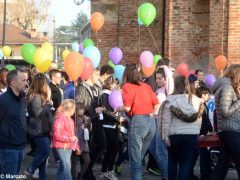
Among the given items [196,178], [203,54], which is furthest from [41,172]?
[203,54]

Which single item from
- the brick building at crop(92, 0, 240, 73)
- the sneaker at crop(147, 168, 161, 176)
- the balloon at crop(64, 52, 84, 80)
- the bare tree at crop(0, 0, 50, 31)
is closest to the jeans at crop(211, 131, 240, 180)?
the sneaker at crop(147, 168, 161, 176)

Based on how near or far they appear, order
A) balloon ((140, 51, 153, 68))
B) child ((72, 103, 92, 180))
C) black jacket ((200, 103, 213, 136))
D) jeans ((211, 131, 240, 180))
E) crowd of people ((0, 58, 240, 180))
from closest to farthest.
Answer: crowd of people ((0, 58, 240, 180)) < jeans ((211, 131, 240, 180)) < child ((72, 103, 92, 180)) < black jacket ((200, 103, 213, 136)) < balloon ((140, 51, 153, 68))

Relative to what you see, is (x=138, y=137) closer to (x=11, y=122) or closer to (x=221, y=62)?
(x=11, y=122)

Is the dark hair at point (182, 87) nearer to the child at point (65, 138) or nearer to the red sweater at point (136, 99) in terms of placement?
the red sweater at point (136, 99)

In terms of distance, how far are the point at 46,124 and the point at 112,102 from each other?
1457 millimetres

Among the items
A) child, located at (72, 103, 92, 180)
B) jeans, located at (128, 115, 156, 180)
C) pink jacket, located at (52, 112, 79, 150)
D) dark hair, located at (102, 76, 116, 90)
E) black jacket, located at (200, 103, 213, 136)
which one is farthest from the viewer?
dark hair, located at (102, 76, 116, 90)

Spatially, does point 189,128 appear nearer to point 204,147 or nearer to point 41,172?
point 204,147

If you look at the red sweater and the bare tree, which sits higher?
the bare tree

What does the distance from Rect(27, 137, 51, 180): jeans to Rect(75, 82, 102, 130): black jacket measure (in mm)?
1014

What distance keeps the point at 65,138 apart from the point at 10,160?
5.46 feet

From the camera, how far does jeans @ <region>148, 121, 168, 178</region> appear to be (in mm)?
9992

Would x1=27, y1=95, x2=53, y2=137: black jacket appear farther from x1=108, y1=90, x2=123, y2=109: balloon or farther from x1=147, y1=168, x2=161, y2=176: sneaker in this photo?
x1=147, y1=168, x2=161, y2=176: sneaker

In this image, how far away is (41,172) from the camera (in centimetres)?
1000

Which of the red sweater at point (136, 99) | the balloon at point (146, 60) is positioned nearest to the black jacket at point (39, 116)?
the red sweater at point (136, 99)
